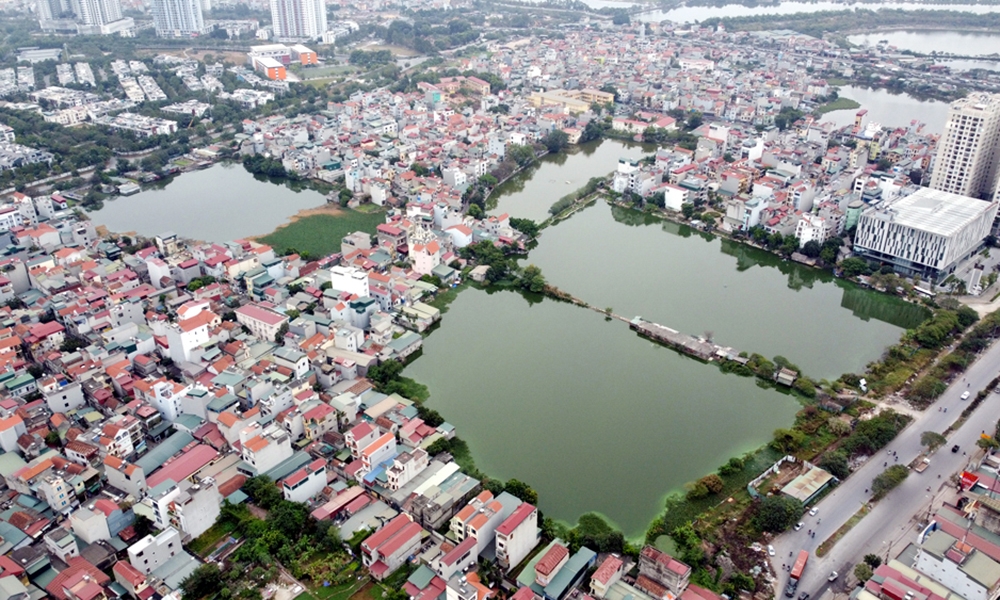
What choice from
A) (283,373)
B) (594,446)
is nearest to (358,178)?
(283,373)

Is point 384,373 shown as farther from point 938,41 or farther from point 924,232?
point 938,41

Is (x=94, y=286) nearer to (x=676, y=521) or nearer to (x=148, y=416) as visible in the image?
(x=148, y=416)

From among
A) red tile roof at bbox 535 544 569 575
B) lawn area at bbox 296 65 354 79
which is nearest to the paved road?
red tile roof at bbox 535 544 569 575

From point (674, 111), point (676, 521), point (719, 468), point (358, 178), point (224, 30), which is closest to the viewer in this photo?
point (676, 521)

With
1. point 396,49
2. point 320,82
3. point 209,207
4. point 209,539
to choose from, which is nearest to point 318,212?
point 209,207

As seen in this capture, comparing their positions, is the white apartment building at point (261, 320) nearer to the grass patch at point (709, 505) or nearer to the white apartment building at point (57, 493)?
the white apartment building at point (57, 493)

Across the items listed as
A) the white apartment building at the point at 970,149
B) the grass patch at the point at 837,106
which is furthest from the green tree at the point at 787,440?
the grass patch at the point at 837,106
